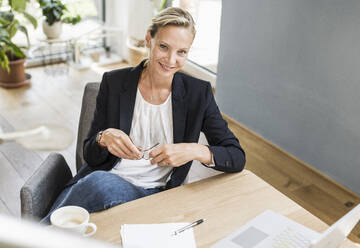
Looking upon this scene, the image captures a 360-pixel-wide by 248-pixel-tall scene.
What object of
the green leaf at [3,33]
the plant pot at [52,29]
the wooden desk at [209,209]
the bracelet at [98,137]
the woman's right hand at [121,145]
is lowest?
the plant pot at [52,29]

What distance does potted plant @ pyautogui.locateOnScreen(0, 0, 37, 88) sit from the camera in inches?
133

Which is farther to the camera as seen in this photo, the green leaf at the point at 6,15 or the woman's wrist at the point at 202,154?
the green leaf at the point at 6,15

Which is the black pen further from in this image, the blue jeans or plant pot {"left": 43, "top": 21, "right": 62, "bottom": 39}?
plant pot {"left": 43, "top": 21, "right": 62, "bottom": 39}

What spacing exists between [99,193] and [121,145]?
0.19m

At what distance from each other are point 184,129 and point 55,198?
1.77 ft

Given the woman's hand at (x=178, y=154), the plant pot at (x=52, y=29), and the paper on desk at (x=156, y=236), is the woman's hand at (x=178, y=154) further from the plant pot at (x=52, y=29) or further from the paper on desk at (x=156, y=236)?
the plant pot at (x=52, y=29)

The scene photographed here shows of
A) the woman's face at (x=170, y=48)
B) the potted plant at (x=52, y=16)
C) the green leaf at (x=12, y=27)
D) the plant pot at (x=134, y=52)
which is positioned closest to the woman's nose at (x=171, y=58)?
the woman's face at (x=170, y=48)

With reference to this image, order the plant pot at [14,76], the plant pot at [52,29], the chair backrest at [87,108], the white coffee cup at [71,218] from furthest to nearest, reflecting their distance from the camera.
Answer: the plant pot at [52,29] → the plant pot at [14,76] → the chair backrest at [87,108] → the white coffee cup at [71,218]

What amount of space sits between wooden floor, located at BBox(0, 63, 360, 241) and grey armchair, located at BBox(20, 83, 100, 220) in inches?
8.6

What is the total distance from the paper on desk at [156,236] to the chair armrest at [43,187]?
365 mm

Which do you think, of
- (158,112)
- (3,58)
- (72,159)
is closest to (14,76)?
(3,58)

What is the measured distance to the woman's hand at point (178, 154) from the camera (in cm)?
128

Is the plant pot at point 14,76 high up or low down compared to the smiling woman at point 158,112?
down

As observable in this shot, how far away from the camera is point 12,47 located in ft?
11.3
